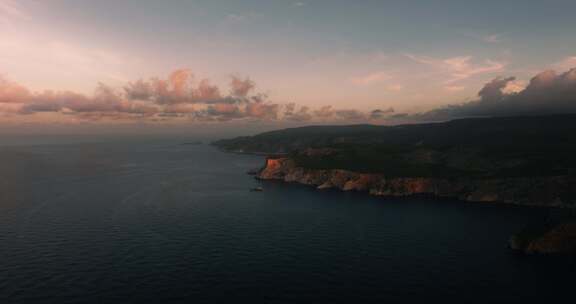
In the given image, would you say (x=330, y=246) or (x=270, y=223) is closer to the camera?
(x=330, y=246)

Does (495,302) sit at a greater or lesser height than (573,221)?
lesser

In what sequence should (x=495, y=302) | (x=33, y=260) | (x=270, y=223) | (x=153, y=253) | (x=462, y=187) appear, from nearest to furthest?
(x=495, y=302) < (x=33, y=260) < (x=153, y=253) < (x=270, y=223) < (x=462, y=187)

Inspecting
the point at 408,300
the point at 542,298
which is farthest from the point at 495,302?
the point at 408,300

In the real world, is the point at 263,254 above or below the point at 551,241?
above

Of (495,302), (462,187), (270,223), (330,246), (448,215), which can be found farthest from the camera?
(462,187)

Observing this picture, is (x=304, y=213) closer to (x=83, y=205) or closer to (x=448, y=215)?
(x=448, y=215)

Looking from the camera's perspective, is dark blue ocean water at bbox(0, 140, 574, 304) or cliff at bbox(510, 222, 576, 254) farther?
cliff at bbox(510, 222, 576, 254)

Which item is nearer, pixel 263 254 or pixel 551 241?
pixel 263 254

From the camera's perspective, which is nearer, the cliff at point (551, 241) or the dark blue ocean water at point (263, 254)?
the dark blue ocean water at point (263, 254)
